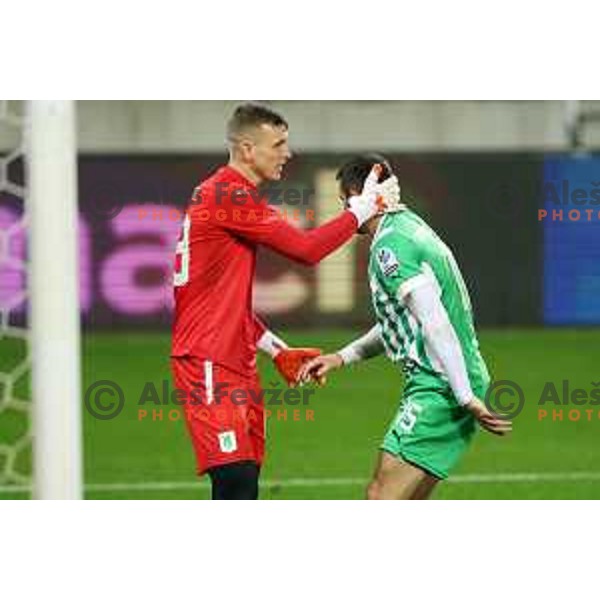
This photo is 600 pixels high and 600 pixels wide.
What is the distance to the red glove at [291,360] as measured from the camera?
4176 millimetres

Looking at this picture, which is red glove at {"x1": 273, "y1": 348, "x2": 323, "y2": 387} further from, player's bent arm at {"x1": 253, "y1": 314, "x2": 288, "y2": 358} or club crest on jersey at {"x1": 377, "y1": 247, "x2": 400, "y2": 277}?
club crest on jersey at {"x1": 377, "y1": 247, "x2": 400, "y2": 277}

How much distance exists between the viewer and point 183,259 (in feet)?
13.3

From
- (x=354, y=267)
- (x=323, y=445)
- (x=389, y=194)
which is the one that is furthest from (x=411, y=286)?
(x=354, y=267)

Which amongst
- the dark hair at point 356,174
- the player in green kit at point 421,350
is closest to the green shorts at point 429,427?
the player in green kit at point 421,350

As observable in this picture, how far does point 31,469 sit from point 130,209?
18.5 ft

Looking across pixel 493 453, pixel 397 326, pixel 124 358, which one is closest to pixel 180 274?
pixel 397 326

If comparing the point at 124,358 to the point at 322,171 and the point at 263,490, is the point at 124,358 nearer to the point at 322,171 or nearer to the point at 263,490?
the point at 322,171

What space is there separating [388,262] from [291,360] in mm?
433

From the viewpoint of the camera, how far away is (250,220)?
396 centimetres

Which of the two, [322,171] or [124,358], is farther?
[322,171]

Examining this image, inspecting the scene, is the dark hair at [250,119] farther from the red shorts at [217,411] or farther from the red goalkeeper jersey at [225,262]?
the red shorts at [217,411]

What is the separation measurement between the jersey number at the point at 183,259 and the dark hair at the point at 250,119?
0.84 ft

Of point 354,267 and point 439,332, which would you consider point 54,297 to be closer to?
point 439,332

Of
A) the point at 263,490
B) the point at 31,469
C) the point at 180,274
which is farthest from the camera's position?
the point at 263,490
